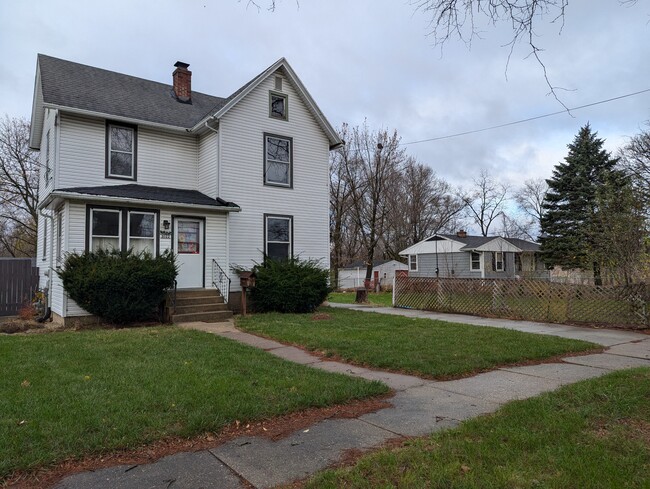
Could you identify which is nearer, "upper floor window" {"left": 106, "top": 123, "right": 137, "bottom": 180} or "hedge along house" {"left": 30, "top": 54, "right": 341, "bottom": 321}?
"hedge along house" {"left": 30, "top": 54, "right": 341, "bottom": 321}

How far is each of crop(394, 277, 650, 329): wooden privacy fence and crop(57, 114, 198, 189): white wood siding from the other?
29.8 ft

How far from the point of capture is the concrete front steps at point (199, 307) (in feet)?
37.9

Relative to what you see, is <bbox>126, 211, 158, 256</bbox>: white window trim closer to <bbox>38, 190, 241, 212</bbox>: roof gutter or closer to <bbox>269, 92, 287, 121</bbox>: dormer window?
<bbox>38, 190, 241, 212</bbox>: roof gutter

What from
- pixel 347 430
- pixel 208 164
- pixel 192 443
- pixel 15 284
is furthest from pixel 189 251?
pixel 347 430

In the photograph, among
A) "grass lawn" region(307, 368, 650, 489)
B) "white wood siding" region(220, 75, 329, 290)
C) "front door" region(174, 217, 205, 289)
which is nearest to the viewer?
"grass lawn" region(307, 368, 650, 489)

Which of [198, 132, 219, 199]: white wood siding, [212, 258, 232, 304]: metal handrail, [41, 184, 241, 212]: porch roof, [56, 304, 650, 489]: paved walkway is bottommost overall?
[56, 304, 650, 489]: paved walkway

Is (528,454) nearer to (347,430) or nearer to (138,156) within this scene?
(347,430)

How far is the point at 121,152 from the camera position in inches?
517

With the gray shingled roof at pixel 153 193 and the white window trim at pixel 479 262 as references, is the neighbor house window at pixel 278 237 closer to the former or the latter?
the gray shingled roof at pixel 153 193

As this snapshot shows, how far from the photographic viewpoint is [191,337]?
8.76m

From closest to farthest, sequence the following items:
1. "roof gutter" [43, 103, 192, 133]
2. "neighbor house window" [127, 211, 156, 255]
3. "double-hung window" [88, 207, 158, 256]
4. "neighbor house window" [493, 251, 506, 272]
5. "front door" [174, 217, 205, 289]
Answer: "double-hung window" [88, 207, 158, 256]
"roof gutter" [43, 103, 192, 133]
"neighbor house window" [127, 211, 156, 255]
"front door" [174, 217, 205, 289]
"neighbor house window" [493, 251, 506, 272]

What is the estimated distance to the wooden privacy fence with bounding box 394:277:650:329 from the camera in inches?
440

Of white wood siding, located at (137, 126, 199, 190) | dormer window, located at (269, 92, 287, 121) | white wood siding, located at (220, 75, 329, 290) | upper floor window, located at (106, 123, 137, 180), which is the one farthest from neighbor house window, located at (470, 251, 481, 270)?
upper floor window, located at (106, 123, 137, 180)

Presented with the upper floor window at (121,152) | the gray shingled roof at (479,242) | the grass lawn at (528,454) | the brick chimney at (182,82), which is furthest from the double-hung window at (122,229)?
the gray shingled roof at (479,242)
